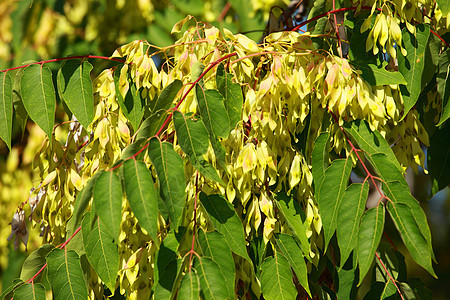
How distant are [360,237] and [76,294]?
0.55m

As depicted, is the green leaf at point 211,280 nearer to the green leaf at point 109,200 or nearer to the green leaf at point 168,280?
the green leaf at point 168,280

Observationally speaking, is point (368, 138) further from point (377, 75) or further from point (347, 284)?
point (347, 284)

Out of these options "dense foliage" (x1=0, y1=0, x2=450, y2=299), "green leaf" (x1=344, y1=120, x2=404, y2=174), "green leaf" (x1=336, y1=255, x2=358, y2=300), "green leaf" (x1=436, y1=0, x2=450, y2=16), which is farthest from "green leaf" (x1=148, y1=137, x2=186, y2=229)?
"green leaf" (x1=436, y1=0, x2=450, y2=16)

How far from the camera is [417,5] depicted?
4.07 ft

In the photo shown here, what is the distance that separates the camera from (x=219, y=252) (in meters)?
0.94

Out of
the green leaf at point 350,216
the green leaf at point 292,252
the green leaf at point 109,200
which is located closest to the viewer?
the green leaf at point 109,200

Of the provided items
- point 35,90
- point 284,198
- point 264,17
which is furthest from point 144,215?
point 264,17

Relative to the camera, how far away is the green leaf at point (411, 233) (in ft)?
2.89

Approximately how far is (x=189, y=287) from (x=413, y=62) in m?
0.70

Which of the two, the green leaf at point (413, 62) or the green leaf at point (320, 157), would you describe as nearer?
the green leaf at point (320, 157)

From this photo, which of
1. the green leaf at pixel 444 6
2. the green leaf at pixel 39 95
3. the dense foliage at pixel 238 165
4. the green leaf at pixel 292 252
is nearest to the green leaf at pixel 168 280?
the dense foliage at pixel 238 165

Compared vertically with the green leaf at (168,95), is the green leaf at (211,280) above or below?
below

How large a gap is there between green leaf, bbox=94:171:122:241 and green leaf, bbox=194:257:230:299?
17 centimetres

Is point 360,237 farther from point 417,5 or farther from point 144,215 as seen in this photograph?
point 417,5
